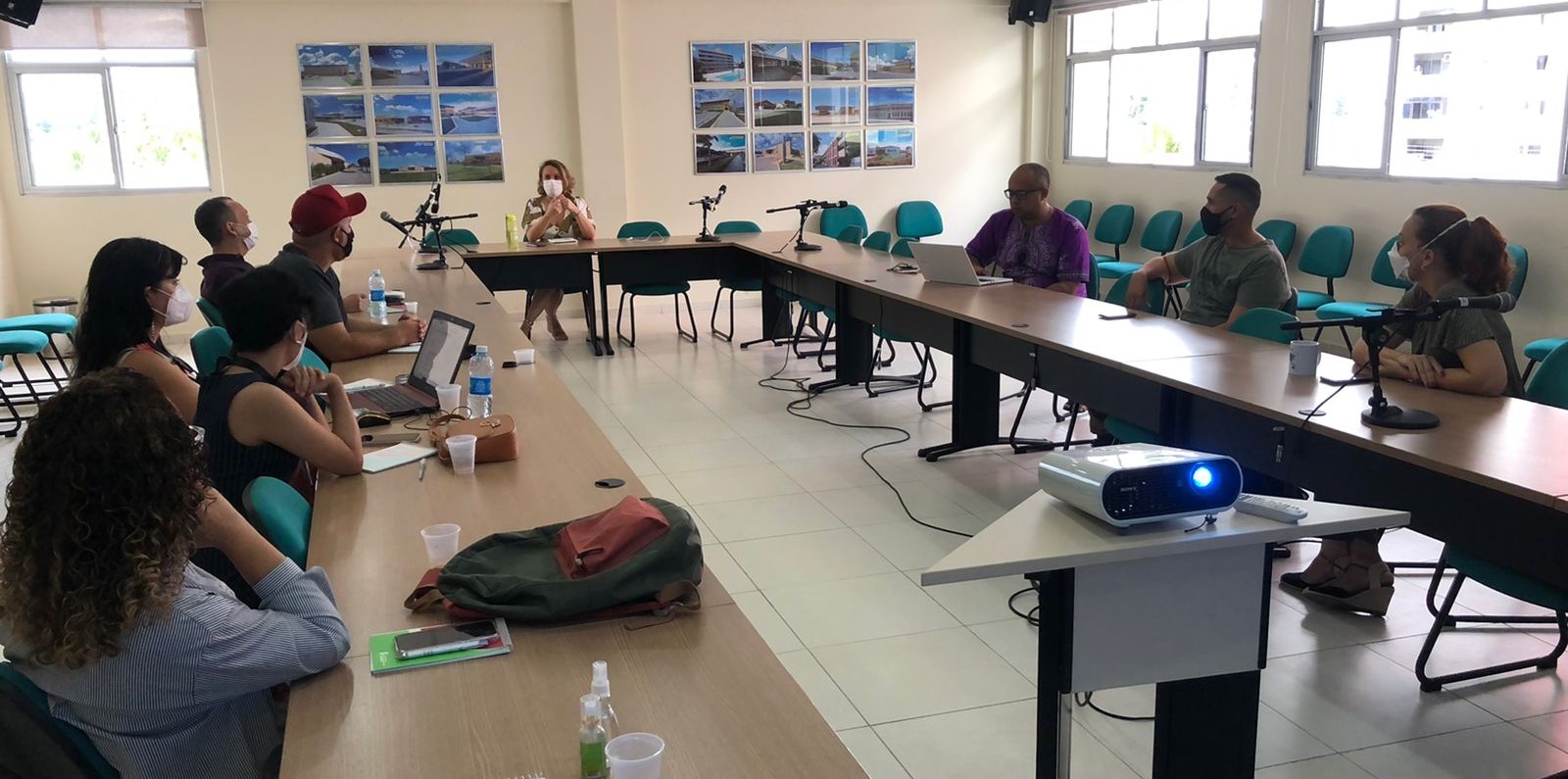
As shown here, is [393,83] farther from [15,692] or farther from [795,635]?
[15,692]

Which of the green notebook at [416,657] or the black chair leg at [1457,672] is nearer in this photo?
the green notebook at [416,657]

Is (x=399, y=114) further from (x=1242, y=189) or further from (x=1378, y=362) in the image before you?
(x=1378, y=362)

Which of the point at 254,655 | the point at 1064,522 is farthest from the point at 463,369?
the point at 1064,522

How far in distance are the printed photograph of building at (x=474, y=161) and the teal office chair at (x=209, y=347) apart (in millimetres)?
5542

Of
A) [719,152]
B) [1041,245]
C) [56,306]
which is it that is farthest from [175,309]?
[719,152]

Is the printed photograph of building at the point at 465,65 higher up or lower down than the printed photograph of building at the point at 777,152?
higher up

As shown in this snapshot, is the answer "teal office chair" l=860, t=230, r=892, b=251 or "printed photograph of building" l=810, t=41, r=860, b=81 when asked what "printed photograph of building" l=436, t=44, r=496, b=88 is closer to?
"printed photograph of building" l=810, t=41, r=860, b=81

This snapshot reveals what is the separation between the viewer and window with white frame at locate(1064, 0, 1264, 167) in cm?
809

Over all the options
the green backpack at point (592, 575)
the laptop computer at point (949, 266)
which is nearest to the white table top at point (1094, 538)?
the green backpack at point (592, 575)

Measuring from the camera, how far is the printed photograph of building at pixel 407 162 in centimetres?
898

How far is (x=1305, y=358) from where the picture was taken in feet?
11.2

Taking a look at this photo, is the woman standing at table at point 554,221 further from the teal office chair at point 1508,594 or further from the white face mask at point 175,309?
the teal office chair at point 1508,594

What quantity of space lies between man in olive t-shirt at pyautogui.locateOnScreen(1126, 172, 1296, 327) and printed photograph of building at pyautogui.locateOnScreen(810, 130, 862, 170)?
5.42m

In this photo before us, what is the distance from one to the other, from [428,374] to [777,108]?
6.58 m
